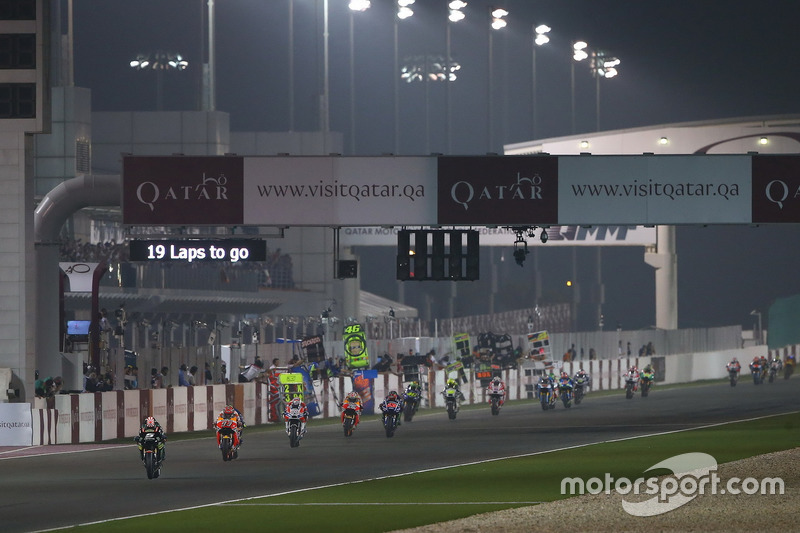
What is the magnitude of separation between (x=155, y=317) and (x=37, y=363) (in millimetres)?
22150

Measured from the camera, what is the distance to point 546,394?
4050 centimetres

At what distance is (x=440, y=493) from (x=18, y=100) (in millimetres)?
15887

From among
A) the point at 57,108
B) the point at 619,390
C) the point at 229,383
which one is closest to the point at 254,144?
the point at 57,108

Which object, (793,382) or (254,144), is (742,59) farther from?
(793,382)

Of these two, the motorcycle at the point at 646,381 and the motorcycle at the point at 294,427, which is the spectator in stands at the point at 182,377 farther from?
the motorcycle at the point at 646,381

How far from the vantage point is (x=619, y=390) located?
52500 mm

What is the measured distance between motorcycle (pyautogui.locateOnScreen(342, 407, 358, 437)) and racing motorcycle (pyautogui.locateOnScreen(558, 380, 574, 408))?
11.5m

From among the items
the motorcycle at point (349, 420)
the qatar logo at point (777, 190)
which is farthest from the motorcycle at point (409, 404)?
the qatar logo at point (777, 190)

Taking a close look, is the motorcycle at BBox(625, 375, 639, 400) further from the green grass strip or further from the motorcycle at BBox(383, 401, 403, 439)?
the green grass strip

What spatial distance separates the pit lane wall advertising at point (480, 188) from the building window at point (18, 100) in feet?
9.15

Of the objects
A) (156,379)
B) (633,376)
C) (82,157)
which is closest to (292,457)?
(156,379)

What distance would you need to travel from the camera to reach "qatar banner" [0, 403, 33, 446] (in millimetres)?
29625

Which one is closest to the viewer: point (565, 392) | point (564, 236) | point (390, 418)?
point (390, 418)

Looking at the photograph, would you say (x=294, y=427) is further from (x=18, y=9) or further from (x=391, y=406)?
(x=18, y=9)
